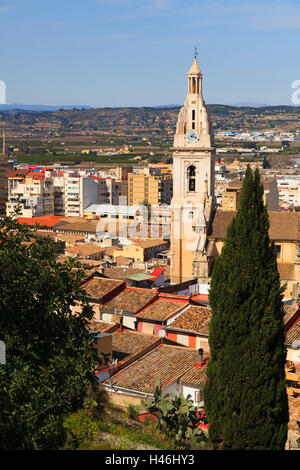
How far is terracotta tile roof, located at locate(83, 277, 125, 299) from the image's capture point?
2619 cm

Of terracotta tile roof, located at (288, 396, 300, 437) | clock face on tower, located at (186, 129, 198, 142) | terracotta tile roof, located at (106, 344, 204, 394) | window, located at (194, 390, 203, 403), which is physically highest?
clock face on tower, located at (186, 129, 198, 142)

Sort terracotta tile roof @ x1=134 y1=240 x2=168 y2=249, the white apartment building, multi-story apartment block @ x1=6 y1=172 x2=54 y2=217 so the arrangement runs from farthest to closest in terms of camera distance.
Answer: the white apartment building → multi-story apartment block @ x1=6 y1=172 x2=54 y2=217 → terracotta tile roof @ x1=134 y1=240 x2=168 y2=249

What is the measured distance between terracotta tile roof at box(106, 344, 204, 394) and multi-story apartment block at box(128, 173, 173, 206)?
3759 inches

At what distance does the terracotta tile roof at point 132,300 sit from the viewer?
2486cm

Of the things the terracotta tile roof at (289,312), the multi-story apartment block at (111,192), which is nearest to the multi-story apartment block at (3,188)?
the multi-story apartment block at (111,192)

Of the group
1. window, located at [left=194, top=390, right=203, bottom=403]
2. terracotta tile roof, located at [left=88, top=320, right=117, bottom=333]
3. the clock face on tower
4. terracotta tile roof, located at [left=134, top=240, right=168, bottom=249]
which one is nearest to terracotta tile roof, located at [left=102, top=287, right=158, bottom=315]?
terracotta tile roof, located at [left=88, top=320, right=117, bottom=333]

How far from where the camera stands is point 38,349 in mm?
13070

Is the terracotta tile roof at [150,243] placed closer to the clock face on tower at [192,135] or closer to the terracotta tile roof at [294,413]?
the clock face on tower at [192,135]

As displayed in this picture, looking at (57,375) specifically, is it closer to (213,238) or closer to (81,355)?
(81,355)

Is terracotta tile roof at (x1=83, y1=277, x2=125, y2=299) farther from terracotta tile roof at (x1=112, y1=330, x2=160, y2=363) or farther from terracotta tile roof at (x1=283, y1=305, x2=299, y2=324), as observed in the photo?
terracotta tile roof at (x1=283, y1=305, x2=299, y2=324)

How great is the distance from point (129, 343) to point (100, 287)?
6.38 metres

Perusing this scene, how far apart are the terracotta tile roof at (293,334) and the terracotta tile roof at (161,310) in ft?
12.8

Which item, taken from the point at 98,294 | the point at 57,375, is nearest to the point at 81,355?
the point at 57,375

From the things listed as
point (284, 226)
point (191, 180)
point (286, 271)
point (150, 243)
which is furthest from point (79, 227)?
point (286, 271)
